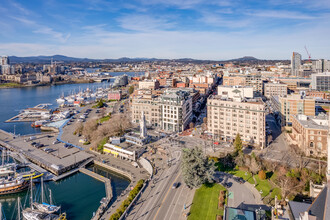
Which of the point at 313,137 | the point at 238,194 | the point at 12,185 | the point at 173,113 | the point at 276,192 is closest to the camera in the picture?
the point at 276,192

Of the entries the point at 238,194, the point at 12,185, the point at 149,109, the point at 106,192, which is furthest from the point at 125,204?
the point at 149,109

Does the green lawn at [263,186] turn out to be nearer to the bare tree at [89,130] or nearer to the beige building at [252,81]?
the bare tree at [89,130]

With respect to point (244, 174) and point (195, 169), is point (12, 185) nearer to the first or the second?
point (195, 169)

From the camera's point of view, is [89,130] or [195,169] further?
[89,130]

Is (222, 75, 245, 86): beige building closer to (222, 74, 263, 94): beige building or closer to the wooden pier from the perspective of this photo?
(222, 74, 263, 94): beige building

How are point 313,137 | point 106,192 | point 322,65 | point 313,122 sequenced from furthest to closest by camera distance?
point 322,65
point 313,122
point 313,137
point 106,192

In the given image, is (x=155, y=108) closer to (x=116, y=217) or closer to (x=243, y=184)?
(x=243, y=184)

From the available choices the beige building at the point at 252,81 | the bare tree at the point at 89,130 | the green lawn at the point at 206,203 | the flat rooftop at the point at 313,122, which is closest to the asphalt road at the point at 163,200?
the green lawn at the point at 206,203
